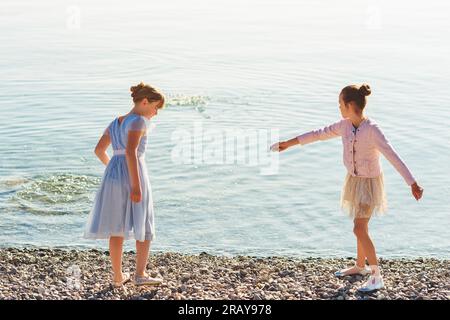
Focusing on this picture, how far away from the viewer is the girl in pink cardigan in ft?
23.6

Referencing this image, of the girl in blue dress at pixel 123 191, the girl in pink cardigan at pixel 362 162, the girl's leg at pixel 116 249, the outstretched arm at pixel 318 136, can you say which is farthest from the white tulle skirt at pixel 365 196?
the girl's leg at pixel 116 249

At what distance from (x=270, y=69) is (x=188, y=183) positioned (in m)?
11.2

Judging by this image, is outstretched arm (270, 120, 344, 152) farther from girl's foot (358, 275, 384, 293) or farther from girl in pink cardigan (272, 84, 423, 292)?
girl's foot (358, 275, 384, 293)

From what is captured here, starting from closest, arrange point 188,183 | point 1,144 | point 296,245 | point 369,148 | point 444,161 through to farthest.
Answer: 1. point 369,148
2. point 296,245
3. point 188,183
4. point 444,161
5. point 1,144

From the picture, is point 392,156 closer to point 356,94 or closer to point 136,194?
point 356,94

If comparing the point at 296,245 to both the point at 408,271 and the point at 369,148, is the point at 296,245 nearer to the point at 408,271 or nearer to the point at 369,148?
the point at 408,271

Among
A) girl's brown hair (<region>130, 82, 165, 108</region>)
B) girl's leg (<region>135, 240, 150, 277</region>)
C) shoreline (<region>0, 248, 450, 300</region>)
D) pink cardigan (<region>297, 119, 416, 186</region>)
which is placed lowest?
shoreline (<region>0, 248, 450, 300</region>)

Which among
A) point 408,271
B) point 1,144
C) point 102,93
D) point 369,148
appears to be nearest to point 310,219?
point 408,271

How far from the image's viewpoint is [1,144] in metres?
15.2

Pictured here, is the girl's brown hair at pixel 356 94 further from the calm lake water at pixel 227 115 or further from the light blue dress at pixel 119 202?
the calm lake water at pixel 227 115

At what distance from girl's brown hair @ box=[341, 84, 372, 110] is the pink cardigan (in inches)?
7.1

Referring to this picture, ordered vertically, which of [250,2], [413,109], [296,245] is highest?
[250,2]

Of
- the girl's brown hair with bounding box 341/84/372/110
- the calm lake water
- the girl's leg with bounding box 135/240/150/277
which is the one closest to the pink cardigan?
the girl's brown hair with bounding box 341/84/372/110

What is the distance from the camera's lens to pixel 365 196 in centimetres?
731
